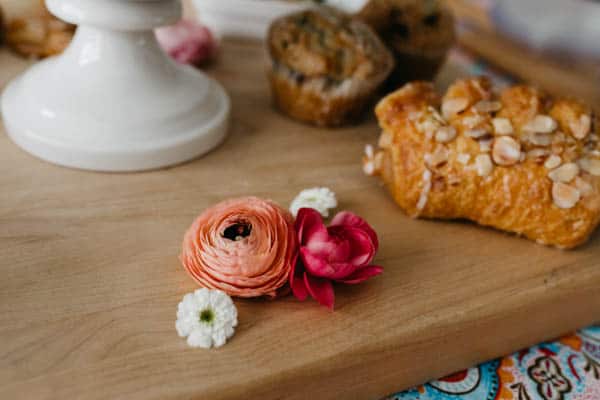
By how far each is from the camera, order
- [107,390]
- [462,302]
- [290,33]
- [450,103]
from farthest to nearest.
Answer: [290,33] → [450,103] → [462,302] → [107,390]

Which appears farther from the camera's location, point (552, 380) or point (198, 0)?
point (198, 0)

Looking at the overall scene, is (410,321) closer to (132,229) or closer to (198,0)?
(132,229)

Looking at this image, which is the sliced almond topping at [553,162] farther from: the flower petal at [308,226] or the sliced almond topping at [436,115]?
the flower petal at [308,226]

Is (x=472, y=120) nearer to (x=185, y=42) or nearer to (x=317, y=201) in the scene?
(x=317, y=201)

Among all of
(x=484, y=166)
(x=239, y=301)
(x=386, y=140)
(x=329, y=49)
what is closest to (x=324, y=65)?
(x=329, y=49)

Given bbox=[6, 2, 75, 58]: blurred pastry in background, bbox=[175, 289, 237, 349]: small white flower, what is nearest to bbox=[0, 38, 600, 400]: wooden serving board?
bbox=[175, 289, 237, 349]: small white flower

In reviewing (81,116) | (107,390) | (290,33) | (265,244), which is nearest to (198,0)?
(290,33)

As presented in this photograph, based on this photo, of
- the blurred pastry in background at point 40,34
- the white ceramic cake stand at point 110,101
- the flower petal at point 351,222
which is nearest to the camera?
the flower petal at point 351,222

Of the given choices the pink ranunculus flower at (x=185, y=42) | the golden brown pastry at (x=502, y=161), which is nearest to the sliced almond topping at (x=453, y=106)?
the golden brown pastry at (x=502, y=161)
